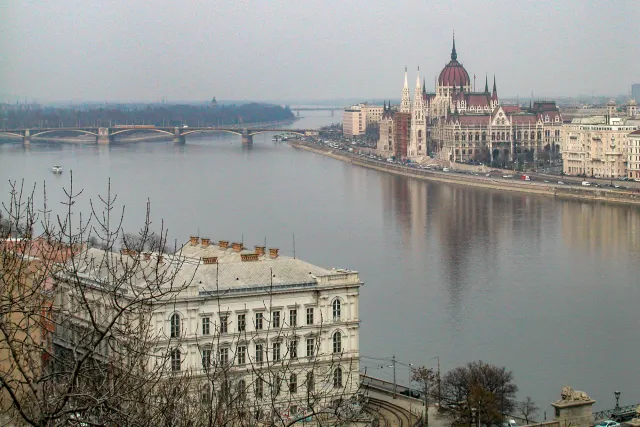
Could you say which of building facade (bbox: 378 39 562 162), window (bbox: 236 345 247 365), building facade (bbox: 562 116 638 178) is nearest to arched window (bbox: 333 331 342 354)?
window (bbox: 236 345 247 365)

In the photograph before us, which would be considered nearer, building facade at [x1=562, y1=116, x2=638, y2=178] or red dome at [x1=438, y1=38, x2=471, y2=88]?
building facade at [x1=562, y1=116, x2=638, y2=178]

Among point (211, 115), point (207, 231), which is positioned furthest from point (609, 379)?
point (211, 115)

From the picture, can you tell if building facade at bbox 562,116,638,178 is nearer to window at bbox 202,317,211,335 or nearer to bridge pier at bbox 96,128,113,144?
bridge pier at bbox 96,128,113,144

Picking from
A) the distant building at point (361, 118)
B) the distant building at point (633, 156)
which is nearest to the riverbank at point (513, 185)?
the distant building at point (633, 156)

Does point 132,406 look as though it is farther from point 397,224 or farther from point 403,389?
point 397,224

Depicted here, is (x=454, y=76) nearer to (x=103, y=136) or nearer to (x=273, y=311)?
(x=103, y=136)

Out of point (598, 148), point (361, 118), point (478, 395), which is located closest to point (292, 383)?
point (478, 395)
